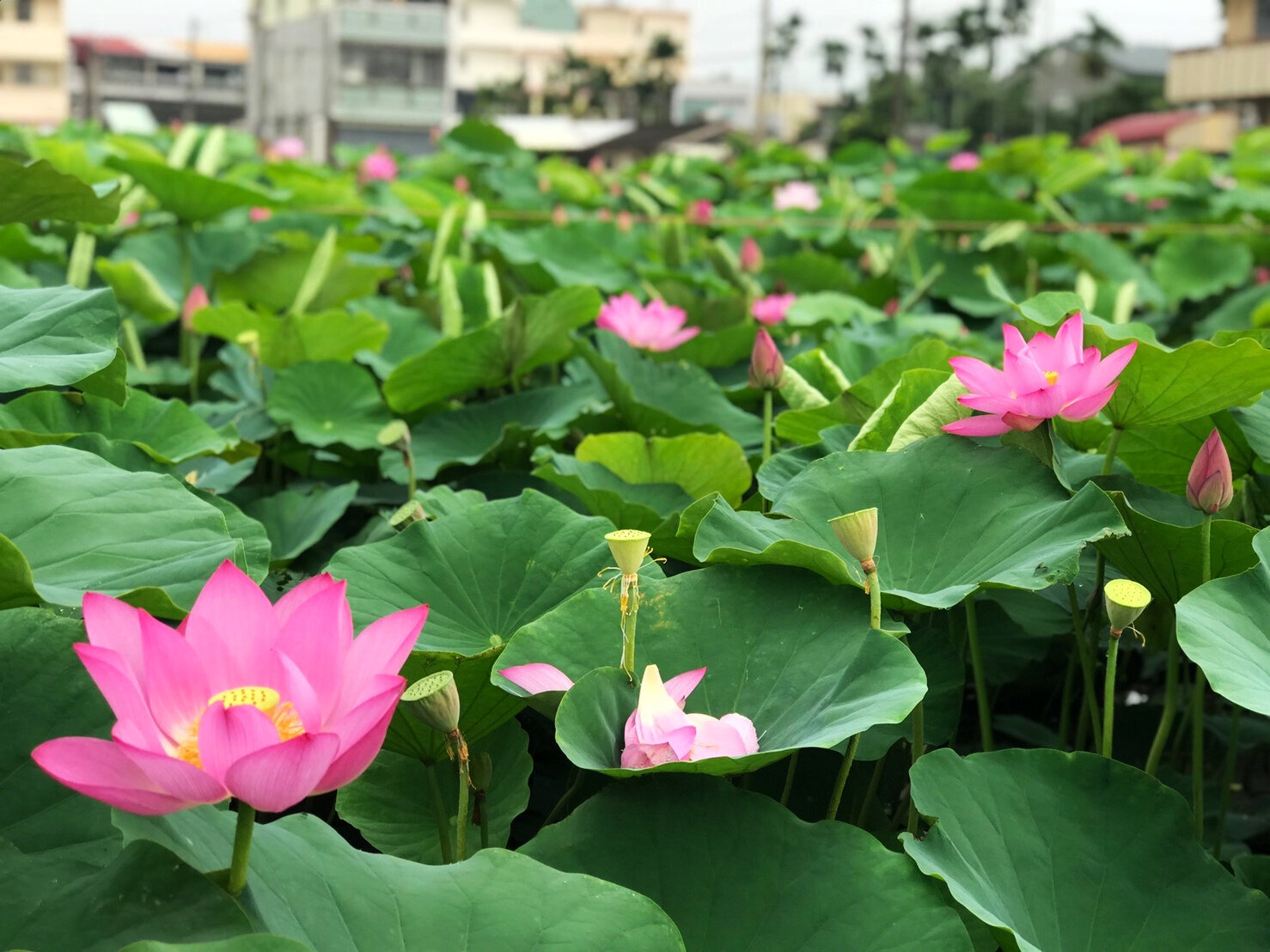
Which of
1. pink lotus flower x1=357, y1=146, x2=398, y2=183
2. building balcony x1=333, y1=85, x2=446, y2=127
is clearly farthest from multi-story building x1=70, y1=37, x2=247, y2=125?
pink lotus flower x1=357, y1=146, x2=398, y2=183

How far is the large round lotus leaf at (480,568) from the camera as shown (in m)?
0.94

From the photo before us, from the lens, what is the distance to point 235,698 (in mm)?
594

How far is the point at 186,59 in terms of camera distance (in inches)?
2338

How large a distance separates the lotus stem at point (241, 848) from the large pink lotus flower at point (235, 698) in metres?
0.02

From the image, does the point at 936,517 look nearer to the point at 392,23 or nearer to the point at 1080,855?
the point at 1080,855

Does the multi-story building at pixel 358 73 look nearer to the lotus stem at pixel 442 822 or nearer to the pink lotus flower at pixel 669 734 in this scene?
the lotus stem at pixel 442 822

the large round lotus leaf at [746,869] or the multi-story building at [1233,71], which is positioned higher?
the multi-story building at [1233,71]

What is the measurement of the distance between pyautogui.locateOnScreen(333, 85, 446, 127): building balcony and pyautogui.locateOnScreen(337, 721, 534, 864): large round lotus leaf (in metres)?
44.9

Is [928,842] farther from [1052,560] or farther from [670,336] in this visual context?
[670,336]

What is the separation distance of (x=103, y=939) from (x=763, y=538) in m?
0.48

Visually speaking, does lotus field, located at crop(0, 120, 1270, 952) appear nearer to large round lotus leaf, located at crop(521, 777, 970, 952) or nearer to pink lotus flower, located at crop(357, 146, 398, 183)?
large round lotus leaf, located at crop(521, 777, 970, 952)

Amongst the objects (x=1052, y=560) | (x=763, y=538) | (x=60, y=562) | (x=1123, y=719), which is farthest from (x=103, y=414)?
(x=1123, y=719)

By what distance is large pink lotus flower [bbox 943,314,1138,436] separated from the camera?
3.00 feet

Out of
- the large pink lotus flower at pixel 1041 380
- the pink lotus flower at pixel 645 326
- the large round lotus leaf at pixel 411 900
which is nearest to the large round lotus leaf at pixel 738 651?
the large round lotus leaf at pixel 411 900
